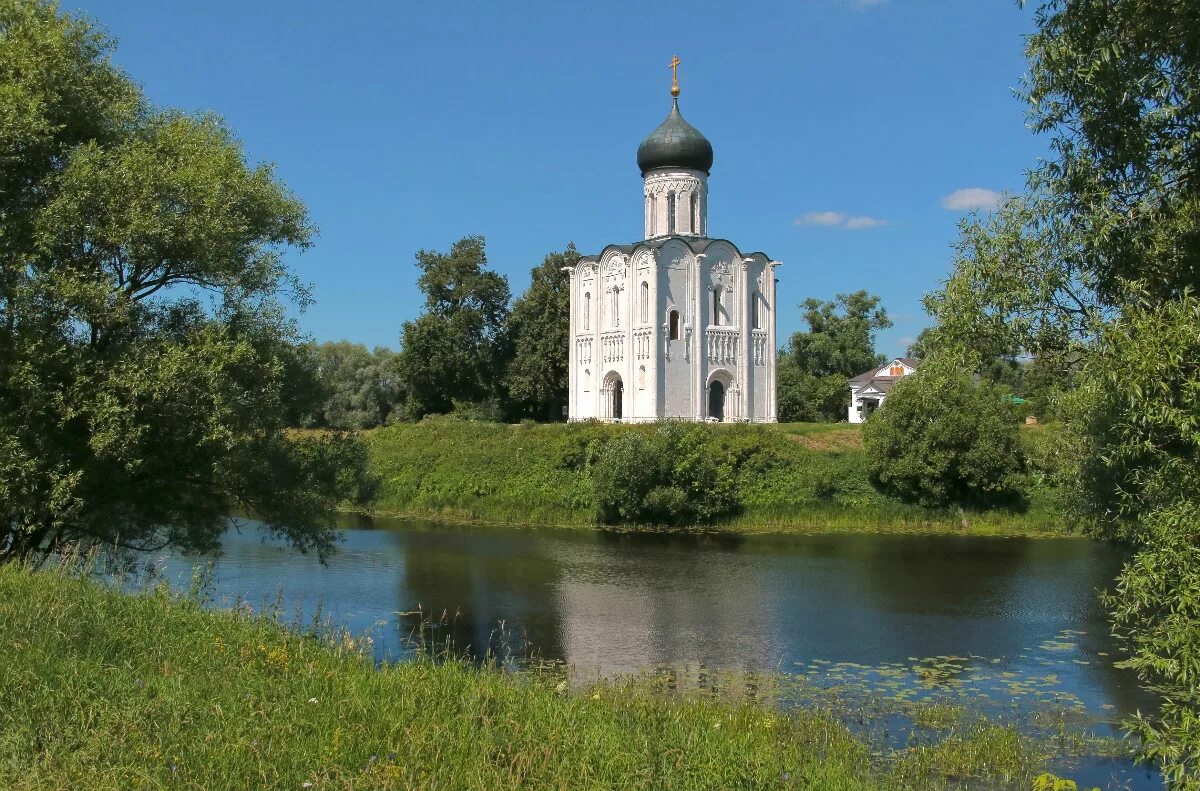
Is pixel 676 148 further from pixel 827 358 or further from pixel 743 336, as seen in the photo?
pixel 827 358

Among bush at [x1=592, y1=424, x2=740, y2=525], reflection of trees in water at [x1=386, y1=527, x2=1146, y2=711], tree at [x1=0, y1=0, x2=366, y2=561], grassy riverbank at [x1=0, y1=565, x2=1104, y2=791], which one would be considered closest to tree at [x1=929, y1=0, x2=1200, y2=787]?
grassy riverbank at [x1=0, y1=565, x2=1104, y2=791]

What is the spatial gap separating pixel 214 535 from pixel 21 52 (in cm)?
531

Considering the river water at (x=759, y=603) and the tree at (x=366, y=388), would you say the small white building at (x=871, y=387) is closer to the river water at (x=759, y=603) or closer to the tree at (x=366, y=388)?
the tree at (x=366, y=388)

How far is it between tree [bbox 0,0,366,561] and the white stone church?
26.1 metres

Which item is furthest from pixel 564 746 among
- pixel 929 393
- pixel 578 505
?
pixel 578 505

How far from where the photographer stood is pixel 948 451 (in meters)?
26.7

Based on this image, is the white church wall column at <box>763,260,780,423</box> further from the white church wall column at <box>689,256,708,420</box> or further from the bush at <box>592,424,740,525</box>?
the bush at <box>592,424,740,525</box>

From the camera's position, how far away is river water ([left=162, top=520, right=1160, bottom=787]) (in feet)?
37.0

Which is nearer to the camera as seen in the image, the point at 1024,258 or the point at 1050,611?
the point at 1024,258

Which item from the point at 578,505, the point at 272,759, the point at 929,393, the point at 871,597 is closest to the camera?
the point at 272,759

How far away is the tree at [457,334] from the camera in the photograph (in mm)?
44031

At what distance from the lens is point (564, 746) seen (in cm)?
552

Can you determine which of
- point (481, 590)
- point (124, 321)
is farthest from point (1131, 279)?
point (481, 590)

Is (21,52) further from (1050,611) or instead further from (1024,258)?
(1050,611)
